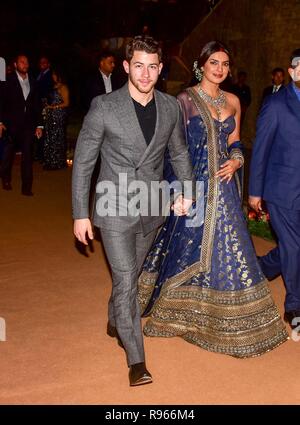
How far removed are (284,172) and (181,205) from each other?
34.0 inches

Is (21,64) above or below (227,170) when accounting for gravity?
above

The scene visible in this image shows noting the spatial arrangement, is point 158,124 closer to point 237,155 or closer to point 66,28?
point 237,155

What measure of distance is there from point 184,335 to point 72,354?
778 millimetres

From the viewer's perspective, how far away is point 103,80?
8.69 metres

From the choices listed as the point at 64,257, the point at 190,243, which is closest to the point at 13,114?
the point at 64,257

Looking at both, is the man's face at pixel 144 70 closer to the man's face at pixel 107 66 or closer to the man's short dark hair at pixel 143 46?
the man's short dark hair at pixel 143 46

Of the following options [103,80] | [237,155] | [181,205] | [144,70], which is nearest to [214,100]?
[237,155]

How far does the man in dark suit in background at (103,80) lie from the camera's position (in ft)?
27.7

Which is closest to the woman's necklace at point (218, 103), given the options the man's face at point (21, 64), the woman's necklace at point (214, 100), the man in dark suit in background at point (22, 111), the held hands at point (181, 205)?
the woman's necklace at point (214, 100)

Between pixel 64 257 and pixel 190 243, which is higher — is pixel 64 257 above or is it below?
below

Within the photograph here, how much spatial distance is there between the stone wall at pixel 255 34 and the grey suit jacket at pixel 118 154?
12560 mm

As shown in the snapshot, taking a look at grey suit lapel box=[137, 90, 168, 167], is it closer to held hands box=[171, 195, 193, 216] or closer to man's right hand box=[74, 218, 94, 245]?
man's right hand box=[74, 218, 94, 245]
